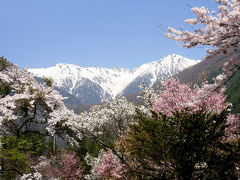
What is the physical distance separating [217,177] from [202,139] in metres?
1.86

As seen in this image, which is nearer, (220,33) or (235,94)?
(220,33)

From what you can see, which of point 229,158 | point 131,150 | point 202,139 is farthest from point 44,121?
point 229,158

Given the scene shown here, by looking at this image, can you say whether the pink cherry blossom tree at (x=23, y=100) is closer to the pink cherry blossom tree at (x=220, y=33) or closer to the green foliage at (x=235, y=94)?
the pink cherry blossom tree at (x=220, y=33)

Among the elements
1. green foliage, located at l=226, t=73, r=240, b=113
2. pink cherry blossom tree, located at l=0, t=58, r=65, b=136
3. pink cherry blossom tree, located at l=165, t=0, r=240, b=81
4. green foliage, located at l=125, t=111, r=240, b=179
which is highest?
green foliage, located at l=226, t=73, r=240, b=113

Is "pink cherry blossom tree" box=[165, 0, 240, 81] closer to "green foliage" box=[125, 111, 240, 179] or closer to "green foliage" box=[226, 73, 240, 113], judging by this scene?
"green foliage" box=[125, 111, 240, 179]

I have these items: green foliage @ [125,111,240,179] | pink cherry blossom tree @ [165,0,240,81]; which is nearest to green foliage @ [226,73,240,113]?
green foliage @ [125,111,240,179]

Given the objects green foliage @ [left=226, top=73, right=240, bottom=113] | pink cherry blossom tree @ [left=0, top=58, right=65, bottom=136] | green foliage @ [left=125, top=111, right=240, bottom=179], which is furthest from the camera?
green foliage @ [left=226, top=73, right=240, bottom=113]

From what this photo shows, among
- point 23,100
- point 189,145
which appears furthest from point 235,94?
point 23,100

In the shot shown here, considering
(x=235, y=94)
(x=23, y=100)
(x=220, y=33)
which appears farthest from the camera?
(x=235, y=94)

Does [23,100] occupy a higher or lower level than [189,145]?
higher

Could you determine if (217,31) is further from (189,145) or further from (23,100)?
(23,100)

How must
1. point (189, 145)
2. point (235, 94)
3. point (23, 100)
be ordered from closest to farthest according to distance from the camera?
1. point (189, 145)
2. point (23, 100)
3. point (235, 94)

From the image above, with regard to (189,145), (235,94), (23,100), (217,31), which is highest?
(235,94)

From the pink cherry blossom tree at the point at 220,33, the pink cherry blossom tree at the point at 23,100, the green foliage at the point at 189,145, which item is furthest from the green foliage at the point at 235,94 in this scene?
the pink cherry blossom tree at the point at 220,33
